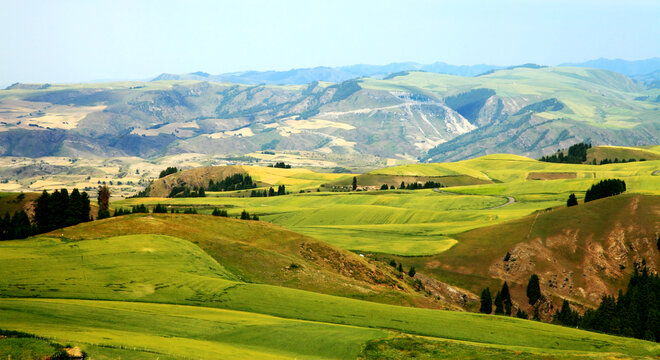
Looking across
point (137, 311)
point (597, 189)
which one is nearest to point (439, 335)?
point (137, 311)

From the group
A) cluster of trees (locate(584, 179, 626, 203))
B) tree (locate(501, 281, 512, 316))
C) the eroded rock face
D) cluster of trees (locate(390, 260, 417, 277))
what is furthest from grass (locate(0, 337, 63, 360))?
cluster of trees (locate(584, 179, 626, 203))

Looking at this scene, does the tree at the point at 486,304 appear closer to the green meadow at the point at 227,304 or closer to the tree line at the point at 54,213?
the green meadow at the point at 227,304

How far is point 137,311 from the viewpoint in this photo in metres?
61.1

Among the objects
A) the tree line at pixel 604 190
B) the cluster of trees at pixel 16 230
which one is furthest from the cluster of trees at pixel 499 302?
the cluster of trees at pixel 16 230

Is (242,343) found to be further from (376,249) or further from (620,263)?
(620,263)

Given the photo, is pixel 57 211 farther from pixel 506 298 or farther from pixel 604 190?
pixel 604 190

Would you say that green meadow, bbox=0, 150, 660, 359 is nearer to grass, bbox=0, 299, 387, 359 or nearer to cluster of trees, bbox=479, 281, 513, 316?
grass, bbox=0, 299, 387, 359

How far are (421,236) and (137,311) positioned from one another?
129 m

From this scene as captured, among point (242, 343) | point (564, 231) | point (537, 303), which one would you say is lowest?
point (537, 303)

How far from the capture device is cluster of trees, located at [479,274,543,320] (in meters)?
124

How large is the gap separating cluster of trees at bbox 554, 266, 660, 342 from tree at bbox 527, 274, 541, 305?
1260 cm

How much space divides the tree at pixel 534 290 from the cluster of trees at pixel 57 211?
101940 millimetres

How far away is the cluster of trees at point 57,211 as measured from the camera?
121m

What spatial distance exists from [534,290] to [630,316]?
114 feet
